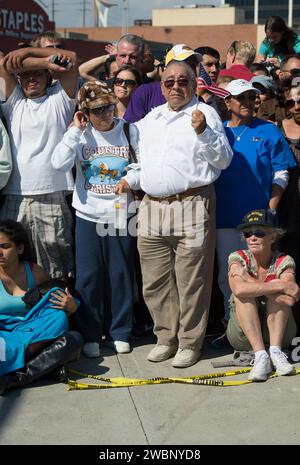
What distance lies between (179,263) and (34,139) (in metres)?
1.36

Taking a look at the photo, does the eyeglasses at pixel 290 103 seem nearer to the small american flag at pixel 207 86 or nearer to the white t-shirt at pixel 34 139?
the small american flag at pixel 207 86

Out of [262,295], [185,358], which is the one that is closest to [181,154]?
[262,295]

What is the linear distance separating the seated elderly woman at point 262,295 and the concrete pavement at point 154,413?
0.76 feet

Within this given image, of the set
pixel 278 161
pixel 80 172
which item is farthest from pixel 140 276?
pixel 278 161

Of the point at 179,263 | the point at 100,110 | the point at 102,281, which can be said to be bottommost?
the point at 102,281

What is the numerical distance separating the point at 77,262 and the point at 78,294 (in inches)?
9.2

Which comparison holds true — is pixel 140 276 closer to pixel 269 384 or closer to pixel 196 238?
pixel 196 238

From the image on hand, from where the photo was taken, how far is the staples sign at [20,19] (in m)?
33.0

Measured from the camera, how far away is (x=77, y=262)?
5.45 m

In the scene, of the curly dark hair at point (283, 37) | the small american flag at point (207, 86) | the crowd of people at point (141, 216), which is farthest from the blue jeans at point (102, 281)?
the curly dark hair at point (283, 37)

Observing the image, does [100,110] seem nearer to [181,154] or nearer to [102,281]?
[181,154]

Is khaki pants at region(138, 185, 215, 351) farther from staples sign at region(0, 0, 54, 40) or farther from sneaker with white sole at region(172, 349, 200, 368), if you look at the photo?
staples sign at region(0, 0, 54, 40)

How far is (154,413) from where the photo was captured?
4352mm

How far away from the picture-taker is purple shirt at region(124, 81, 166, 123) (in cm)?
566
